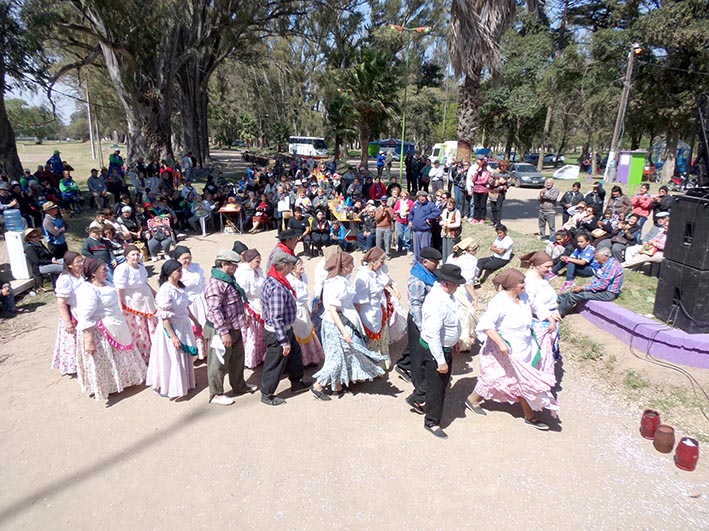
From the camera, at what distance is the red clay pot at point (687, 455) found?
3.72 meters

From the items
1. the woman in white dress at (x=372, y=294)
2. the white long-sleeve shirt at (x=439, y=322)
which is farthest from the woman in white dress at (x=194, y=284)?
the white long-sleeve shirt at (x=439, y=322)

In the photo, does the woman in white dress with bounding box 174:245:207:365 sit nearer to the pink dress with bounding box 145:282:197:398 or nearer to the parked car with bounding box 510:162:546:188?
the pink dress with bounding box 145:282:197:398

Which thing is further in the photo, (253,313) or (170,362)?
(253,313)

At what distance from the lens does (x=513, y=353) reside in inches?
163

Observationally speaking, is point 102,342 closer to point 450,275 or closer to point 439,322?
point 439,322

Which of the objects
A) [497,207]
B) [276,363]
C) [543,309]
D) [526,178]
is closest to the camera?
[276,363]

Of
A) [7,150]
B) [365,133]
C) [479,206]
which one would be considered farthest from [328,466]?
[365,133]

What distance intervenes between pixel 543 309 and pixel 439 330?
156 centimetres

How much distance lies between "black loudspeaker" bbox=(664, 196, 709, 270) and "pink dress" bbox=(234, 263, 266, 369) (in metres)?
→ 5.12

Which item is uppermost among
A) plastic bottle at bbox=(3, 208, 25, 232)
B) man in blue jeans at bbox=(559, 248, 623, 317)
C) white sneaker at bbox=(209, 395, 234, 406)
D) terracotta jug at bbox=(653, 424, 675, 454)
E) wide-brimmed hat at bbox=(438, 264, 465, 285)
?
wide-brimmed hat at bbox=(438, 264, 465, 285)

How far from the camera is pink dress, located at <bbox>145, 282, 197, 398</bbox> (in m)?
4.60

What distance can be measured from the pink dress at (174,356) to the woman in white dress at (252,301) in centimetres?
64

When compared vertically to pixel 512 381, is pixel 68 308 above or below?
above

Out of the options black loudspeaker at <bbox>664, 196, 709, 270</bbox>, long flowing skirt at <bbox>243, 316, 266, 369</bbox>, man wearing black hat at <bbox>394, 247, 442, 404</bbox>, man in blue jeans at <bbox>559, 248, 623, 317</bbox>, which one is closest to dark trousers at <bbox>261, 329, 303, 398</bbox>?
long flowing skirt at <bbox>243, 316, 266, 369</bbox>
